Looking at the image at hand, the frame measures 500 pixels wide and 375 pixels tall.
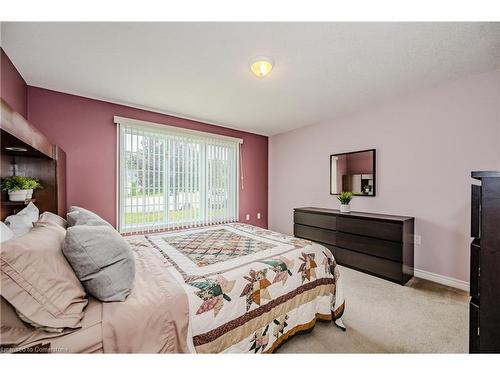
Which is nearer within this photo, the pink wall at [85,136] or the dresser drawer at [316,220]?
the pink wall at [85,136]

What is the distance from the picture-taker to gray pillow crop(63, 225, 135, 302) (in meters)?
1.03

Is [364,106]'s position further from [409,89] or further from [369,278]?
[369,278]

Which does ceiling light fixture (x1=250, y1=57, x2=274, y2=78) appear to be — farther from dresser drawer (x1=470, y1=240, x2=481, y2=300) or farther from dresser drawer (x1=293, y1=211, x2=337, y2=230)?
dresser drawer (x1=293, y1=211, x2=337, y2=230)

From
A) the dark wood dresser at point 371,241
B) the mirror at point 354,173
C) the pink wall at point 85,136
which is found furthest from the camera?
the mirror at point 354,173

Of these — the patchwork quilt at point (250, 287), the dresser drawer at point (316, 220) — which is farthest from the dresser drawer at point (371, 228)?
the patchwork quilt at point (250, 287)

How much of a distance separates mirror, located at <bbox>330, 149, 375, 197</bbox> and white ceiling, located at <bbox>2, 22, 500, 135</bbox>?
0.83 metres

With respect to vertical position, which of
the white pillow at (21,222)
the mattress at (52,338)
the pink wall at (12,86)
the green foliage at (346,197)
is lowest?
the mattress at (52,338)

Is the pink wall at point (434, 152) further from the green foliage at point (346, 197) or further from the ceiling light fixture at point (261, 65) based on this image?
the ceiling light fixture at point (261, 65)

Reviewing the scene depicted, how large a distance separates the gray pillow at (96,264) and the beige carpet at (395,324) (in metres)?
1.18

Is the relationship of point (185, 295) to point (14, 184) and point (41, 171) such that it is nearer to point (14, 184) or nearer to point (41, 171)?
point (14, 184)

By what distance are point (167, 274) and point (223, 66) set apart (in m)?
2.00

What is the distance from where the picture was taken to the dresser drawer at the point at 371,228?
263cm

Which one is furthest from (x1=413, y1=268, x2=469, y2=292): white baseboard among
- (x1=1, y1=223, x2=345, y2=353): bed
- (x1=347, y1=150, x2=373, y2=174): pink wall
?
(x1=1, y1=223, x2=345, y2=353): bed
